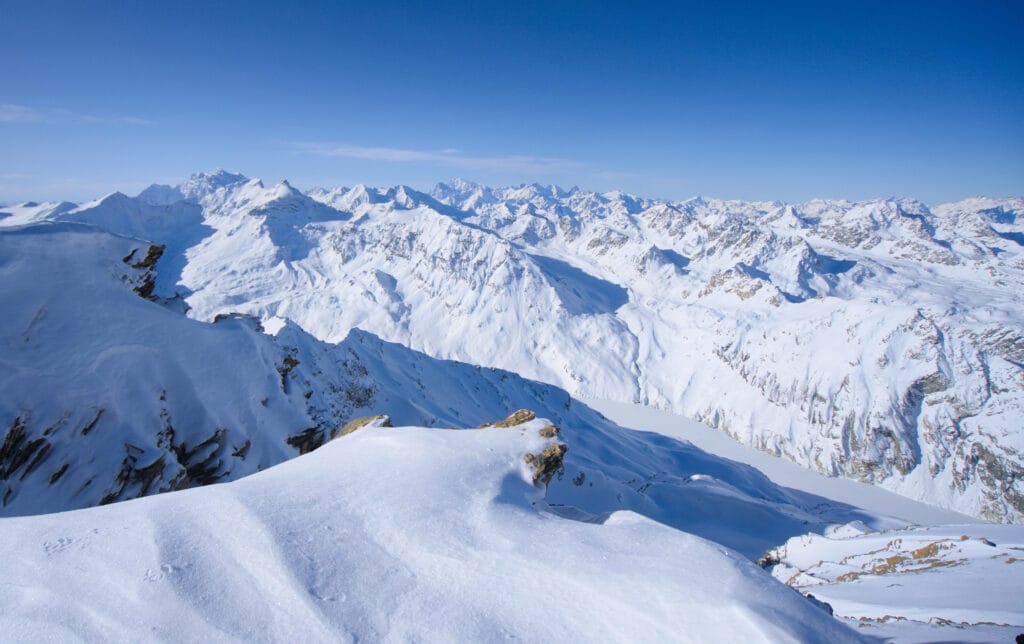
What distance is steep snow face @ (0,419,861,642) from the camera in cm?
917

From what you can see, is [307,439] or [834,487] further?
[834,487]

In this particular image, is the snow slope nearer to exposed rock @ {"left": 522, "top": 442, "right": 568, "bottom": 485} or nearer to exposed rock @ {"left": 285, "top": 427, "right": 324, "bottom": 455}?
exposed rock @ {"left": 522, "top": 442, "right": 568, "bottom": 485}

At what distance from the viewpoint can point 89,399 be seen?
23266mm

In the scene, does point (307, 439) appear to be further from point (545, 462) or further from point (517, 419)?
point (545, 462)

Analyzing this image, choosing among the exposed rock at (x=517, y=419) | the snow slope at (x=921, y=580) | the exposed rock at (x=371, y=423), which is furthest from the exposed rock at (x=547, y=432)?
the snow slope at (x=921, y=580)

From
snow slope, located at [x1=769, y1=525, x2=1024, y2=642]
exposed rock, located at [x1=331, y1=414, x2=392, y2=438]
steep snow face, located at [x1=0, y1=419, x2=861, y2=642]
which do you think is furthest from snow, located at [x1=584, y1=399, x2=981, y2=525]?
steep snow face, located at [x1=0, y1=419, x2=861, y2=642]

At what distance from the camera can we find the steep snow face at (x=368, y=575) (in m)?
9.17

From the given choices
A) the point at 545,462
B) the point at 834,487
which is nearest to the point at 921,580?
the point at 545,462

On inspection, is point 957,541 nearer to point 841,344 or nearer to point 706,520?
point 706,520

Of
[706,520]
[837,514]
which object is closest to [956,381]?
[837,514]

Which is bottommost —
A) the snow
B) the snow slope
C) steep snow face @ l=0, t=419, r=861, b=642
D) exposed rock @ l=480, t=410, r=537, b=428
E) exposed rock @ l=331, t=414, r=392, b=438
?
the snow

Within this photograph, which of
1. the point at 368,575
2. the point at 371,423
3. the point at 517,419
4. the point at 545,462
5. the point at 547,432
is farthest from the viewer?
the point at 371,423

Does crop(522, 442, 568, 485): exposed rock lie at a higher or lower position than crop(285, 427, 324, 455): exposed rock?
higher

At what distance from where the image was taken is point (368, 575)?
11047mm
